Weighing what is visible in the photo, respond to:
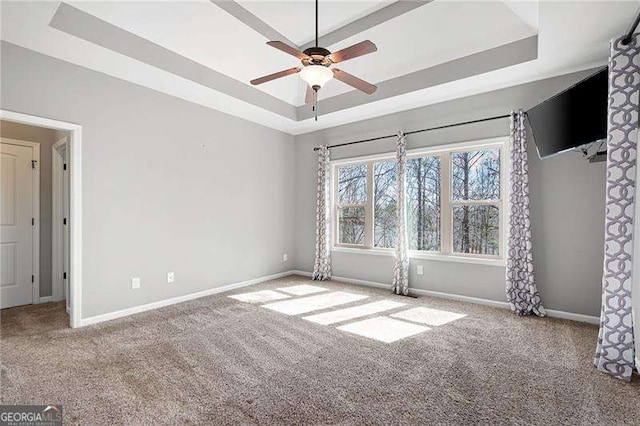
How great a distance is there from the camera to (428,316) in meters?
3.65

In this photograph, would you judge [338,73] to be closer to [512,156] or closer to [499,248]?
[512,156]

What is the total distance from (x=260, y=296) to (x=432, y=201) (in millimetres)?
2866

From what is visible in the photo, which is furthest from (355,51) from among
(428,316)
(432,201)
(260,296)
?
(260,296)

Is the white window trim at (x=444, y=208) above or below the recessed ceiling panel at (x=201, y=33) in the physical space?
below

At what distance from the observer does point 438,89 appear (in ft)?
13.1

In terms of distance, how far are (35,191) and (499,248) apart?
243 inches

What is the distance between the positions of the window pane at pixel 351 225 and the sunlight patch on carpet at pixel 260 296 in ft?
5.34

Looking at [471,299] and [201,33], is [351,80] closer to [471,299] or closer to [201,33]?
[201,33]

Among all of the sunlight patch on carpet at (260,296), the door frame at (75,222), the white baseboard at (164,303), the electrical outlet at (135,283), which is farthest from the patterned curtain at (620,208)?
the door frame at (75,222)

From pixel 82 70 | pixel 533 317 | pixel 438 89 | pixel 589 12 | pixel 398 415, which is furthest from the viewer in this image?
pixel 438 89

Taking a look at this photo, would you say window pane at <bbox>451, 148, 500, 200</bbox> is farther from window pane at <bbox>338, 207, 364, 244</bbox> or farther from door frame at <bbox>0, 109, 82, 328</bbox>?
door frame at <bbox>0, 109, 82, 328</bbox>

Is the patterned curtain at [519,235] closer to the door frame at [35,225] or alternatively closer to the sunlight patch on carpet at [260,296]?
the sunlight patch on carpet at [260,296]

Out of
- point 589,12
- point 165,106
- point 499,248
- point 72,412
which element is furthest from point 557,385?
point 165,106

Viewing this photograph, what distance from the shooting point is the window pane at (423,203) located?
15.0 ft
